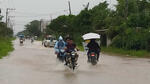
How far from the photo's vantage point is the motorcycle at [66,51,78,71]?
57.9 ft

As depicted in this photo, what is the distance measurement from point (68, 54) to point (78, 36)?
43.6 meters

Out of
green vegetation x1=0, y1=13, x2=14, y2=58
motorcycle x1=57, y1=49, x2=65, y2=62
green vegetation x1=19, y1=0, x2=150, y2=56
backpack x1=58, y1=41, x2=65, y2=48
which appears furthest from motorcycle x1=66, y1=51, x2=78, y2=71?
Result: green vegetation x1=19, y1=0, x2=150, y2=56

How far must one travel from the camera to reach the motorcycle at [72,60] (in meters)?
17.7

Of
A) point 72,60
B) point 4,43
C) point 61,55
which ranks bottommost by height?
Answer: point 72,60

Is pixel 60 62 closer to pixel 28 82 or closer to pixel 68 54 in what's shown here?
pixel 68 54

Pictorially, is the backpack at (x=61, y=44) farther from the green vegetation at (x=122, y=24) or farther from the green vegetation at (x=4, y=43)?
the green vegetation at (x=122, y=24)

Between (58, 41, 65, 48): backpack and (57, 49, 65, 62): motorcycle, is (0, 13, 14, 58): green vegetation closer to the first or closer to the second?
(57, 49, 65, 62): motorcycle

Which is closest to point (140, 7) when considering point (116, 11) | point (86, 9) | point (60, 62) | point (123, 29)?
point (116, 11)

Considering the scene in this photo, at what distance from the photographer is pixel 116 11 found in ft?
168

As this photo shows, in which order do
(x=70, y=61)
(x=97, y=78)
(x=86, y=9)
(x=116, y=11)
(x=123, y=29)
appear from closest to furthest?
(x=97, y=78) → (x=70, y=61) → (x=123, y=29) → (x=116, y=11) → (x=86, y=9)

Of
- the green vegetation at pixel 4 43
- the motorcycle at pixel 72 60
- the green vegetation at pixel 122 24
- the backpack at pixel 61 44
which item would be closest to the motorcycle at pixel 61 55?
the backpack at pixel 61 44

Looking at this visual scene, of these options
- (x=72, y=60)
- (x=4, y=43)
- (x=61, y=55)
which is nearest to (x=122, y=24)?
(x=61, y=55)

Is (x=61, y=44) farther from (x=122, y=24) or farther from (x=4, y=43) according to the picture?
(x=4, y=43)

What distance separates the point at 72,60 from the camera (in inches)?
696
